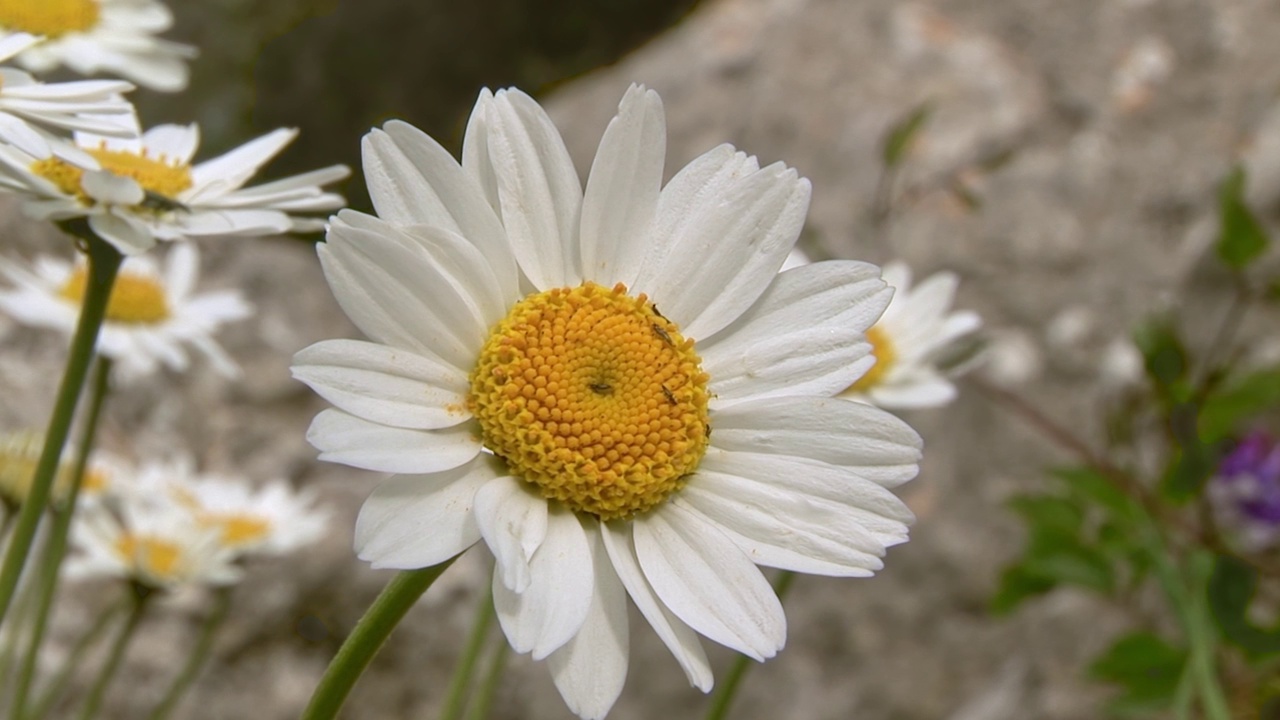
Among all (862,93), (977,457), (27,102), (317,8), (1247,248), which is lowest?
(977,457)

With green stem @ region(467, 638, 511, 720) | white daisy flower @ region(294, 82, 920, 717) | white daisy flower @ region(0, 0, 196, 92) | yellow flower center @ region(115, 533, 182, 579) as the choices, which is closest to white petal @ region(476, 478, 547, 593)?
white daisy flower @ region(294, 82, 920, 717)

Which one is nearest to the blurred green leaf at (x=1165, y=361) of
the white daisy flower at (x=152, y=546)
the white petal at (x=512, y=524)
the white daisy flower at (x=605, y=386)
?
the white daisy flower at (x=605, y=386)

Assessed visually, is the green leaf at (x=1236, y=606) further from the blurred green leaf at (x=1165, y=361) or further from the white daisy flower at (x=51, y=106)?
the white daisy flower at (x=51, y=106)

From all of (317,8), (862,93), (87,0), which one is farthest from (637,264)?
(317,8)

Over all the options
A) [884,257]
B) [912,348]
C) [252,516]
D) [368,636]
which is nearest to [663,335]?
[368,636]

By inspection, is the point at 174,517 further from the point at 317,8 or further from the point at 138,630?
the point at 317,8

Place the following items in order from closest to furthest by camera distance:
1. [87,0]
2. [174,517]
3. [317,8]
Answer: [87,0] < [174,517] < [317,8]

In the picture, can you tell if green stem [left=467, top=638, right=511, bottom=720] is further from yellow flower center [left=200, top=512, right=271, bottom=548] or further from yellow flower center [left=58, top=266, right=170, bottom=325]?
yellow flower center [left=58, top=266, right=170, bottom=325]

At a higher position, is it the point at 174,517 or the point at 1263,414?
the point at 174,517
